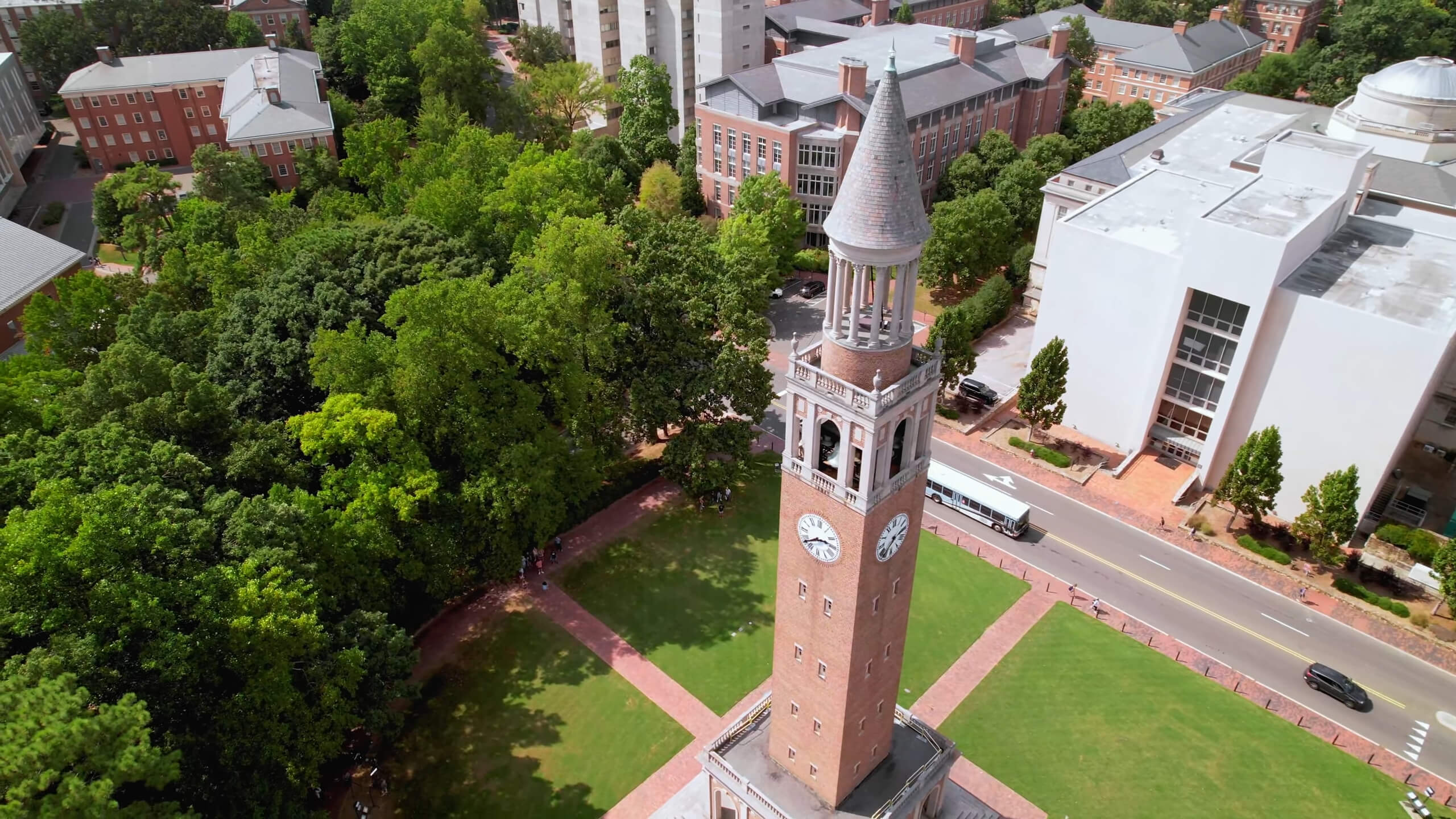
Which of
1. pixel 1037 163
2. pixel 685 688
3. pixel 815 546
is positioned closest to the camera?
pixel 815 546

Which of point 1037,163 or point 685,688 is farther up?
point 1037,163

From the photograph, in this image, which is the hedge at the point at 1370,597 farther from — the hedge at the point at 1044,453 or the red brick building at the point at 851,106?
the red brick building at the point at 851,106

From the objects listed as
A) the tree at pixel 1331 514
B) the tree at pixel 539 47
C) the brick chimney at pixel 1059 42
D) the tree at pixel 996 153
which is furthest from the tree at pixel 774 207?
the tree at pixel 539 47

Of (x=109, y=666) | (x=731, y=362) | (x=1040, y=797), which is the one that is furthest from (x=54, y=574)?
(x=1040, y=797)

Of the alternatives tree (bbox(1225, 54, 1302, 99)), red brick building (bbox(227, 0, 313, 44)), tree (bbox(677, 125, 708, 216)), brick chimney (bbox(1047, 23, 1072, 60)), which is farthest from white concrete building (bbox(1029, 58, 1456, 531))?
red brick building (bbox(227, 0, 313, 44))

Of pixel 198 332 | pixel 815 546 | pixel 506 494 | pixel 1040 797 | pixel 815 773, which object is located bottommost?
pixel 1040 797

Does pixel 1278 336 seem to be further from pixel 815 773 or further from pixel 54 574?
pixel 54 574
